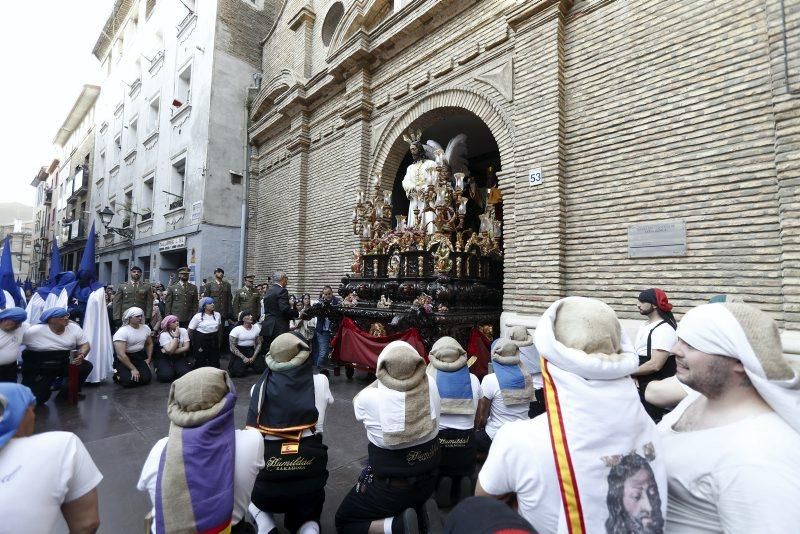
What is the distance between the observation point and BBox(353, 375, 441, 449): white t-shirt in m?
2.46

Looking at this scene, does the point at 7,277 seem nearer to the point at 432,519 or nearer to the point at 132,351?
the point at 132,351

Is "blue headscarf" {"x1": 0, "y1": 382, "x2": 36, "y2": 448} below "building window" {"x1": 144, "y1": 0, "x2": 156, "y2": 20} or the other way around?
below

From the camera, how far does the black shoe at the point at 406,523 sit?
227 cm

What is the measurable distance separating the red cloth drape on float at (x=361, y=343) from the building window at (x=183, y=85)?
13872 millimetres

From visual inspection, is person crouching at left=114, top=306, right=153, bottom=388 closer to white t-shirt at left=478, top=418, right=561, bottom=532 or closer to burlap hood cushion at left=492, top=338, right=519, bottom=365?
burlap hood cushion at left=492, top=338, right=519, bottom=365

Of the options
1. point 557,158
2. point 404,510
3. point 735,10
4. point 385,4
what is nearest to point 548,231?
point 557,158

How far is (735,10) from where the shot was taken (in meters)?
4.87

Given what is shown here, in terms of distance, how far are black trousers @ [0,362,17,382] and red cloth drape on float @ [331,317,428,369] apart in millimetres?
4441

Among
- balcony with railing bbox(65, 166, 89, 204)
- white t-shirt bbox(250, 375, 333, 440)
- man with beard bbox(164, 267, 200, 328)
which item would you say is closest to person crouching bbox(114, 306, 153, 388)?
man with beard bbox(164, 267, 200, 328)

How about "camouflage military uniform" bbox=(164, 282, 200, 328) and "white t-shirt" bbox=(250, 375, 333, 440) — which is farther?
"camouflage military uniform" bbox=(164, 282, 200, 328)

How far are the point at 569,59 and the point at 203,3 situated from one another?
15401mm

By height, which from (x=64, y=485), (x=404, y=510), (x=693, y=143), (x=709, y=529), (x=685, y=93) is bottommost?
(x=404, y=510)

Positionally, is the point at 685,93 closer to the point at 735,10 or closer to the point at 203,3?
the point at 735,10

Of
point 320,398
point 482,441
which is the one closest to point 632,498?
point 320,398
